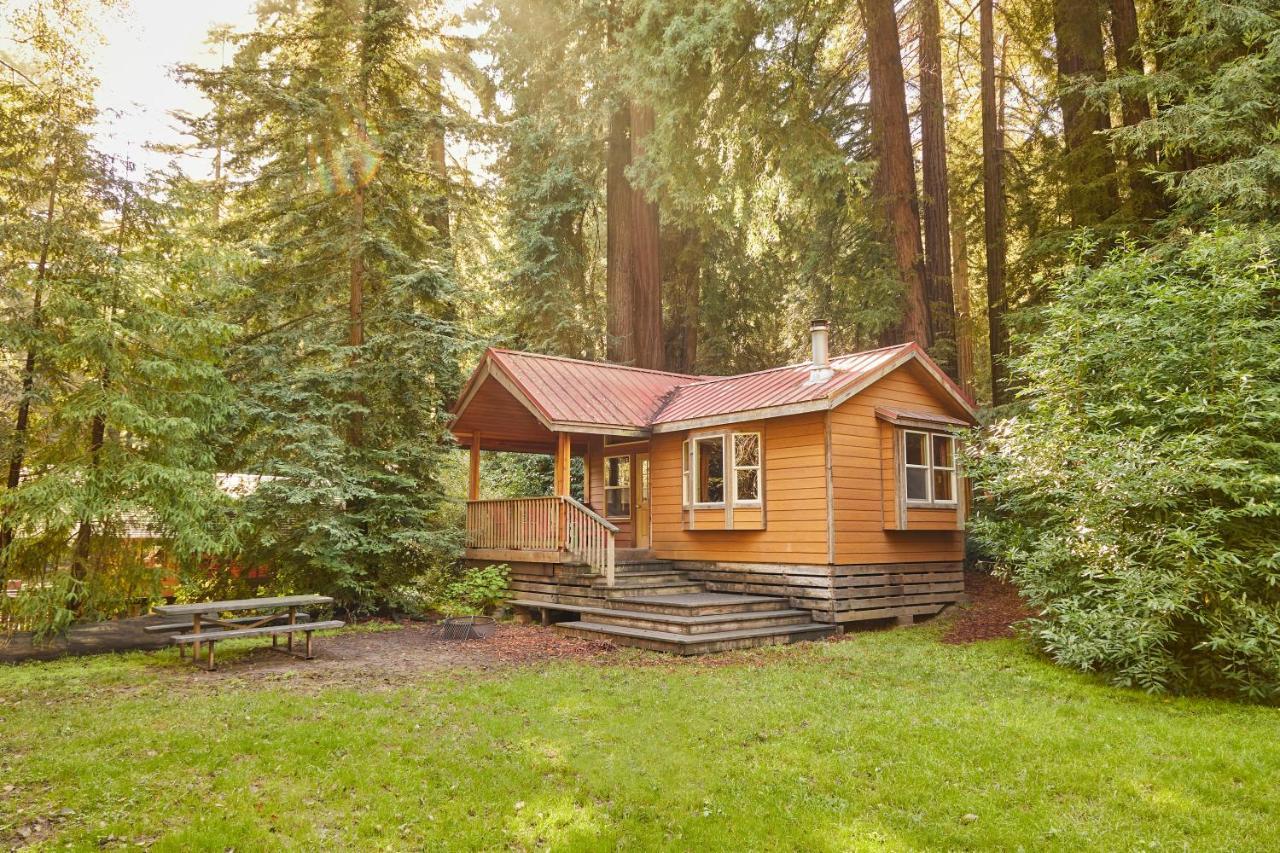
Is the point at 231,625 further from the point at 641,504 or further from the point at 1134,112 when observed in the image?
the point at 1134,112

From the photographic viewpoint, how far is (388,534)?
12898 millimetres

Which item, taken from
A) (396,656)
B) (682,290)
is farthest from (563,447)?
(682,290)

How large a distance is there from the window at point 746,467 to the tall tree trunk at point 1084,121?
6.65m

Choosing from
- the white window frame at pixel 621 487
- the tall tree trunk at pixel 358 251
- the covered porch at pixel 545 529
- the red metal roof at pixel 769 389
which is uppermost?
the tall tree trunk at pixel 358 251

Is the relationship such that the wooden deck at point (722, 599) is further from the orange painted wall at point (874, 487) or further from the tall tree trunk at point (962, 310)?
the tall tree trunk at point (962, 310)

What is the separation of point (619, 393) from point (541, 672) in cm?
663

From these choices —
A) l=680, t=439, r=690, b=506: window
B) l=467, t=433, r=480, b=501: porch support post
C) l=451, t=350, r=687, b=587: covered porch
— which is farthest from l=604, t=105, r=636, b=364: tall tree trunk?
l=680, t=439, r=690, b=506: window

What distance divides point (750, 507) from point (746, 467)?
65 cm

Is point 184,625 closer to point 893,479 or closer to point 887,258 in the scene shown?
point 893,479

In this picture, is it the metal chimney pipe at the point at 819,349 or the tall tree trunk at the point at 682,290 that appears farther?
the tall tree trunk at the point at 682,290

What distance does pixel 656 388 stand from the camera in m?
15.4

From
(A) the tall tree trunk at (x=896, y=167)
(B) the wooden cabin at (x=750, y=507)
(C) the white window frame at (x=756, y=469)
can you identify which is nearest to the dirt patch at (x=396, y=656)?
(B) the wooden cabin at (x=750, y=507)

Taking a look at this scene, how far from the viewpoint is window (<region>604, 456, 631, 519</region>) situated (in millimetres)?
15602

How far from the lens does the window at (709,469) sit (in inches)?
521
